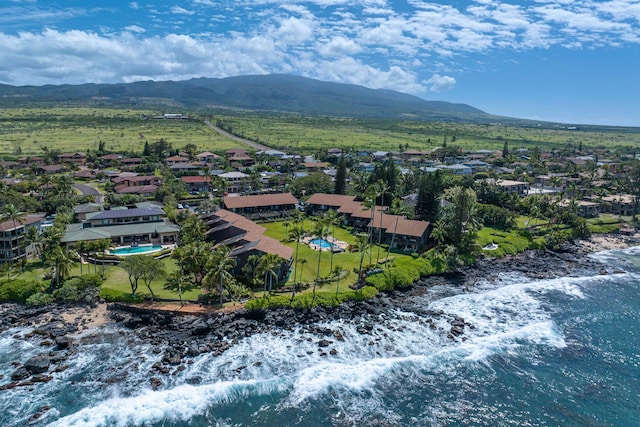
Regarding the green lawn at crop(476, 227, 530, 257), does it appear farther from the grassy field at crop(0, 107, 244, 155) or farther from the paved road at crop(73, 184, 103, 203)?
the grassy field at crop(0, 107, 244, 155)

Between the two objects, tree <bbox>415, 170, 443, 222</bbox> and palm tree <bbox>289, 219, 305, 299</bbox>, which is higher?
tree <bbox>415, 170, 443, 222</bbox>

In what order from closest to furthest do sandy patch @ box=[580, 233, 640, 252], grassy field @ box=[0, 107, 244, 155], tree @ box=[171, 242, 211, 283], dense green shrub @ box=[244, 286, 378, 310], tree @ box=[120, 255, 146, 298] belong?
1. tree @ box=[120, 255, 146, 298]
2. dense green shrub @ box=[244, 286, 378, 310]
3. tree @ box=[171, 242, 211, 283]
4. sandy patch @ box=[580, 233, 640, 252]
5. grassy field @ box=[0, 107, 244, 155]

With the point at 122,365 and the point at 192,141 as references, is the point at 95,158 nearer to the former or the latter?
the point at 192,141

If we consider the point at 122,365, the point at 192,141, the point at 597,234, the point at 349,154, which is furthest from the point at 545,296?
the point at 192,141

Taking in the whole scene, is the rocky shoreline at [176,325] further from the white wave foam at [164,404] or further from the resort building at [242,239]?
the resort building at [242,239]

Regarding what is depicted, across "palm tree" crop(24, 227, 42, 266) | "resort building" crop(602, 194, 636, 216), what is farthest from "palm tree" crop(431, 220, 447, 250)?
"resort building" crop(602, 194, 636, 216)

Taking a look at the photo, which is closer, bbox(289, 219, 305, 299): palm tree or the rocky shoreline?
the rocky shoreline

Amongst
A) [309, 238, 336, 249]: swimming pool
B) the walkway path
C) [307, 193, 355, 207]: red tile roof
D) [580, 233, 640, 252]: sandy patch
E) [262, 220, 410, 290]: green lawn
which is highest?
[307, 193, 355, 207]: red tile roof

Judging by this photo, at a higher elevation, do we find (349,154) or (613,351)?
(349,154)
